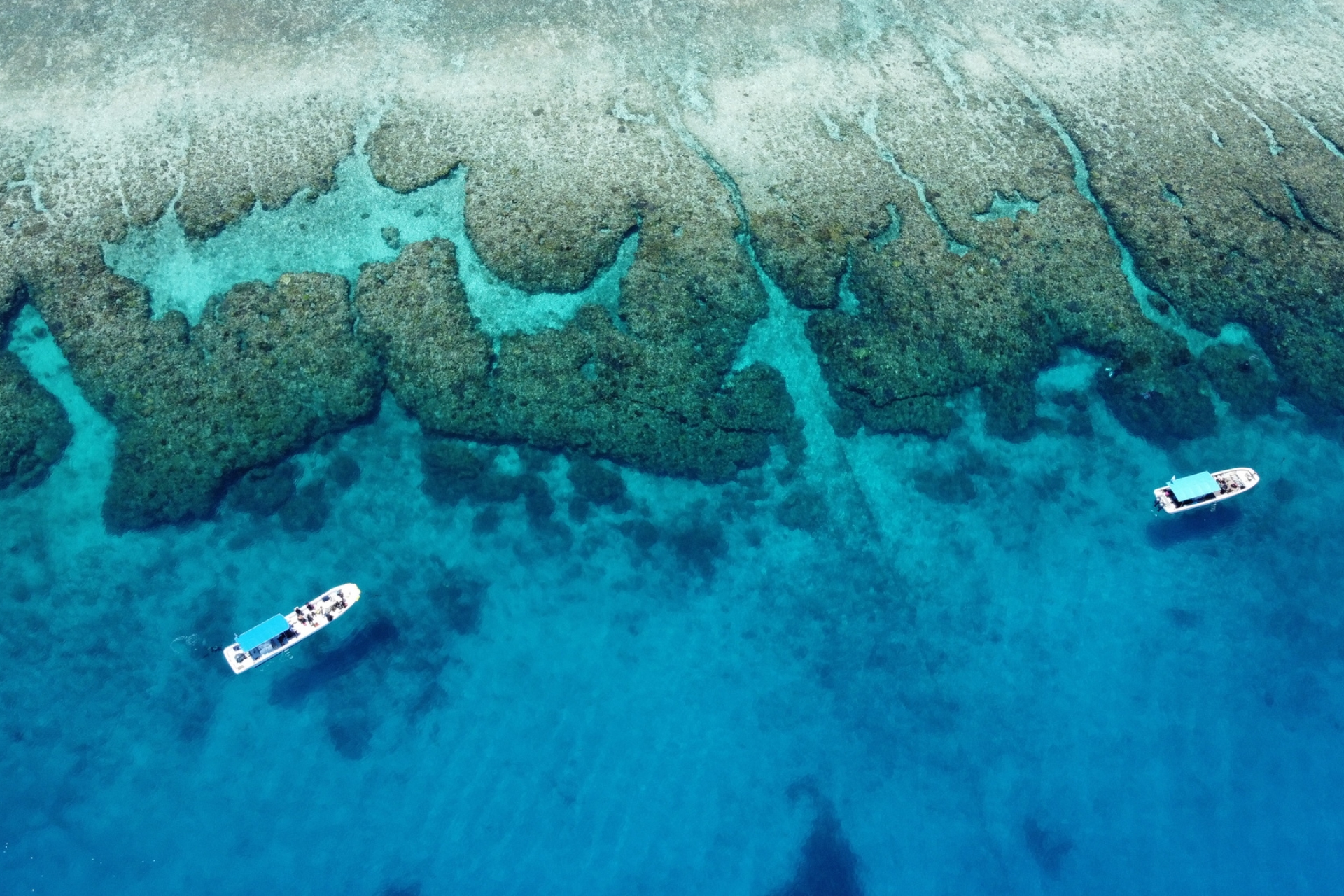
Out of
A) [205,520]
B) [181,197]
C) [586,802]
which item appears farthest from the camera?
[181,197]

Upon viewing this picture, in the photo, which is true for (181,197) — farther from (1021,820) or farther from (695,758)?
(1021,820)

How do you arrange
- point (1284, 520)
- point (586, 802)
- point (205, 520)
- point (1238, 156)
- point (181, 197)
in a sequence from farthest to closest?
point (1238, 156)
point (181, 197)
point (1284, 520)
point (205, 520)
point (586, 802)

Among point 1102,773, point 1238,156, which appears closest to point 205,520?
point 1102,773

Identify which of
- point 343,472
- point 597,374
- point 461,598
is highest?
point 597,374

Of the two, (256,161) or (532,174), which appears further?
(532,174)

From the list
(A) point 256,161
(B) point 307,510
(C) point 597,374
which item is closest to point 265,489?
(B) point 307,510

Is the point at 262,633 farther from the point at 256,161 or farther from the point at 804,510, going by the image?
the point at 256,161

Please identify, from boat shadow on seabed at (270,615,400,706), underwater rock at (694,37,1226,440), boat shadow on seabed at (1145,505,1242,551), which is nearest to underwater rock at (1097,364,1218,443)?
underwater rock at (694,37,1226,440)
